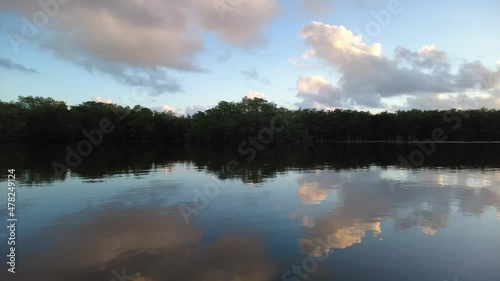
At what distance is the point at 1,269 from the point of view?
26.0 feet

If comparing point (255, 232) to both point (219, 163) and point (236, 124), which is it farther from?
point (236, 124)

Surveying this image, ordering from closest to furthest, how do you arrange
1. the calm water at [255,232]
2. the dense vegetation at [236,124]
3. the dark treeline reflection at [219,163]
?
the calm water at [255,232] → the dark treeline reflection at [219,163] → the dense vegetation at [236,124]

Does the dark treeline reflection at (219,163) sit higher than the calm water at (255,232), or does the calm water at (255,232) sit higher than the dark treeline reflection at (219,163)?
the dark treeline reflection at (219,163)

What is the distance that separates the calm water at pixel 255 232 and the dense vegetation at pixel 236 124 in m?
81.2

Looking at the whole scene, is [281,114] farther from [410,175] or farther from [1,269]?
[1,269]

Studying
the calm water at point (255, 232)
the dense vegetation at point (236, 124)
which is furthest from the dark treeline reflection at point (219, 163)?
the dense vegetation at point (236, 124)

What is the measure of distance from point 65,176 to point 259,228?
1787cm

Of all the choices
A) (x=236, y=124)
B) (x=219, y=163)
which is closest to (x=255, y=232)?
(x=219, y=163)

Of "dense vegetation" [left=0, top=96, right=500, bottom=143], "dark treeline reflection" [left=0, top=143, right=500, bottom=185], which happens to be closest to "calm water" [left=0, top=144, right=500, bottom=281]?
"dark treeline reflection" [left=0, top=143, right=500, bottom=185]

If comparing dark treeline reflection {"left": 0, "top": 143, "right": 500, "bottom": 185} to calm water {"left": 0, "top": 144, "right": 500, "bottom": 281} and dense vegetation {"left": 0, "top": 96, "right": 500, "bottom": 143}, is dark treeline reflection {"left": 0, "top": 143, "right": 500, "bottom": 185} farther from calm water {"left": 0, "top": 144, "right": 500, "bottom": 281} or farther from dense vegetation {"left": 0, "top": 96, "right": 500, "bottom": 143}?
dense vegetation {"left": 0, "top": 96, "right": 500, "bottom": 143}

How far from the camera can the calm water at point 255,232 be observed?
7738 millimetres

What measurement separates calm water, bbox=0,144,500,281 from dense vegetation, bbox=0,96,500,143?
81.2 m

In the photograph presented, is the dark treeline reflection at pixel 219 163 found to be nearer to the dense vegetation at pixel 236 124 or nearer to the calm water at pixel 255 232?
the calm water at pixel 255 232

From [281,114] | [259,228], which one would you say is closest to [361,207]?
[259,228]
